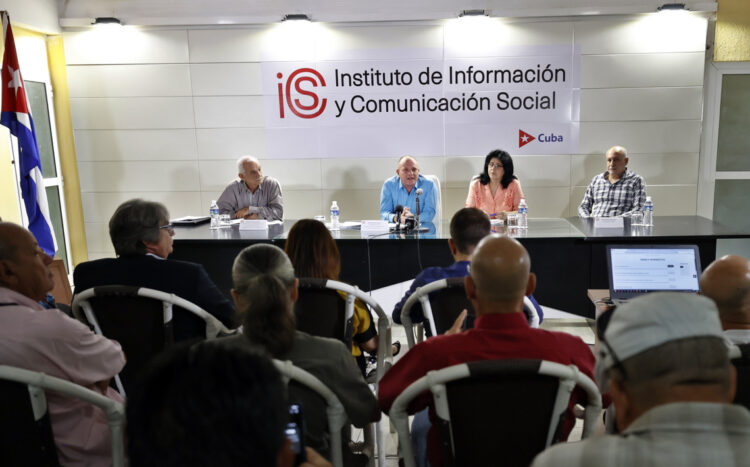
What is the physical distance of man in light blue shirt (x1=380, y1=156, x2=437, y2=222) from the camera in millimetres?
4895

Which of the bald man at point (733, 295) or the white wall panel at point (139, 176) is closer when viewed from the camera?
the bald man at point (733, 295)

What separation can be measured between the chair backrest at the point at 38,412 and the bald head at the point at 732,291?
5.36 ft

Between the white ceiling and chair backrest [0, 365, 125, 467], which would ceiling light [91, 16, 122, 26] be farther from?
chair backrest [0, 365, 125, 467]

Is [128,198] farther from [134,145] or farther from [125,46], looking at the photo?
[125,46]

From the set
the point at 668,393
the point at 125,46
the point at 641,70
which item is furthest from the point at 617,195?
the point at 125,46

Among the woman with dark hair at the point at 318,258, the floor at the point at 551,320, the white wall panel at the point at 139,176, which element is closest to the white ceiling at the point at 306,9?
the white wall panel at the point at 139,176

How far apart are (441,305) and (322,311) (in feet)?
1.46

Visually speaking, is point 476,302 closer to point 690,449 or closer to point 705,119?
point 690,449

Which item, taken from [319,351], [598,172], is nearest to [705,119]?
[598,172]

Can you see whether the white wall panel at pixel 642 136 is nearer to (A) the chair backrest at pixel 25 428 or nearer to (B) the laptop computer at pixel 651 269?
(B) the laptop computer at pixel 651 269

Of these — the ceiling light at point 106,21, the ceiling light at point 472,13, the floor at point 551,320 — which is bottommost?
the floor at point 551,320

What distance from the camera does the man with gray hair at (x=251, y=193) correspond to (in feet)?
16.3

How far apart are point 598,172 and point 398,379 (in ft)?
15.8

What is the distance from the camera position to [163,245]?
2.32m
